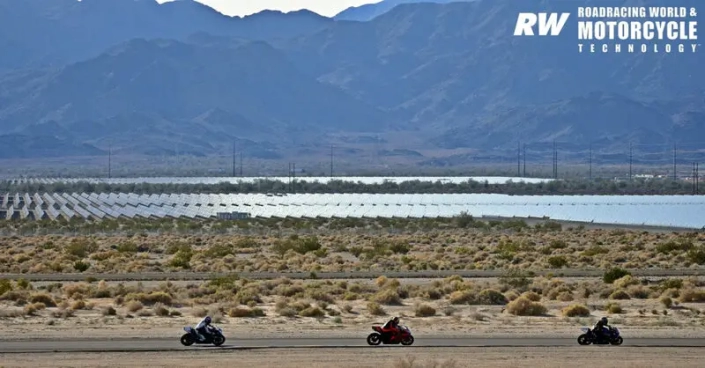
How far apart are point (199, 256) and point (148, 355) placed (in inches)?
1414

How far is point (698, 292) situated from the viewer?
1660 inches

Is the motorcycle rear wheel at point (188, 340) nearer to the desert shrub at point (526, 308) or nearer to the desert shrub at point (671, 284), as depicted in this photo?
the desert shrub at point (526, 308)

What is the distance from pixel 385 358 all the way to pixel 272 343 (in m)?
3.73

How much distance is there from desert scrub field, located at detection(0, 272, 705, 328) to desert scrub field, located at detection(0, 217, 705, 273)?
9621 mm

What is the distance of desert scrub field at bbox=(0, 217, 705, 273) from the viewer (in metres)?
59.5

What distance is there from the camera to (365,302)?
41688mm

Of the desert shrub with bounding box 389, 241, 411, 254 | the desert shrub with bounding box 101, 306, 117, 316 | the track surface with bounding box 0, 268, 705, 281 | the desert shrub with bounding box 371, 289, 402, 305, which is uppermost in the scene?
the desert shrub with bounding box 389, 241, 411, 254

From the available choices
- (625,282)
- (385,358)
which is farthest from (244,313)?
(625,282)

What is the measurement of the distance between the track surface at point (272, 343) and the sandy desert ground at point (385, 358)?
72 centimetres

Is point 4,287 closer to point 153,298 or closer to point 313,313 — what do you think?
point 153,298

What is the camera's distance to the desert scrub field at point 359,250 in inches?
2344

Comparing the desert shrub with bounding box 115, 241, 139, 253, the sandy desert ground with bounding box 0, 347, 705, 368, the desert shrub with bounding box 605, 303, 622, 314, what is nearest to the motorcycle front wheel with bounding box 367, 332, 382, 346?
the sandy desert ground with bounding box 0, 347, 705, 368

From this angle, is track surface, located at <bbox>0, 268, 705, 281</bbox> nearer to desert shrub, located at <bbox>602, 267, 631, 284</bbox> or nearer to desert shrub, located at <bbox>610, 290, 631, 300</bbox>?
desert shrub, located at <bbox>602, 267, 631, 284</bbox>

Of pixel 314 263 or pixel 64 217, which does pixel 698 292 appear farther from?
pixel 64 217
